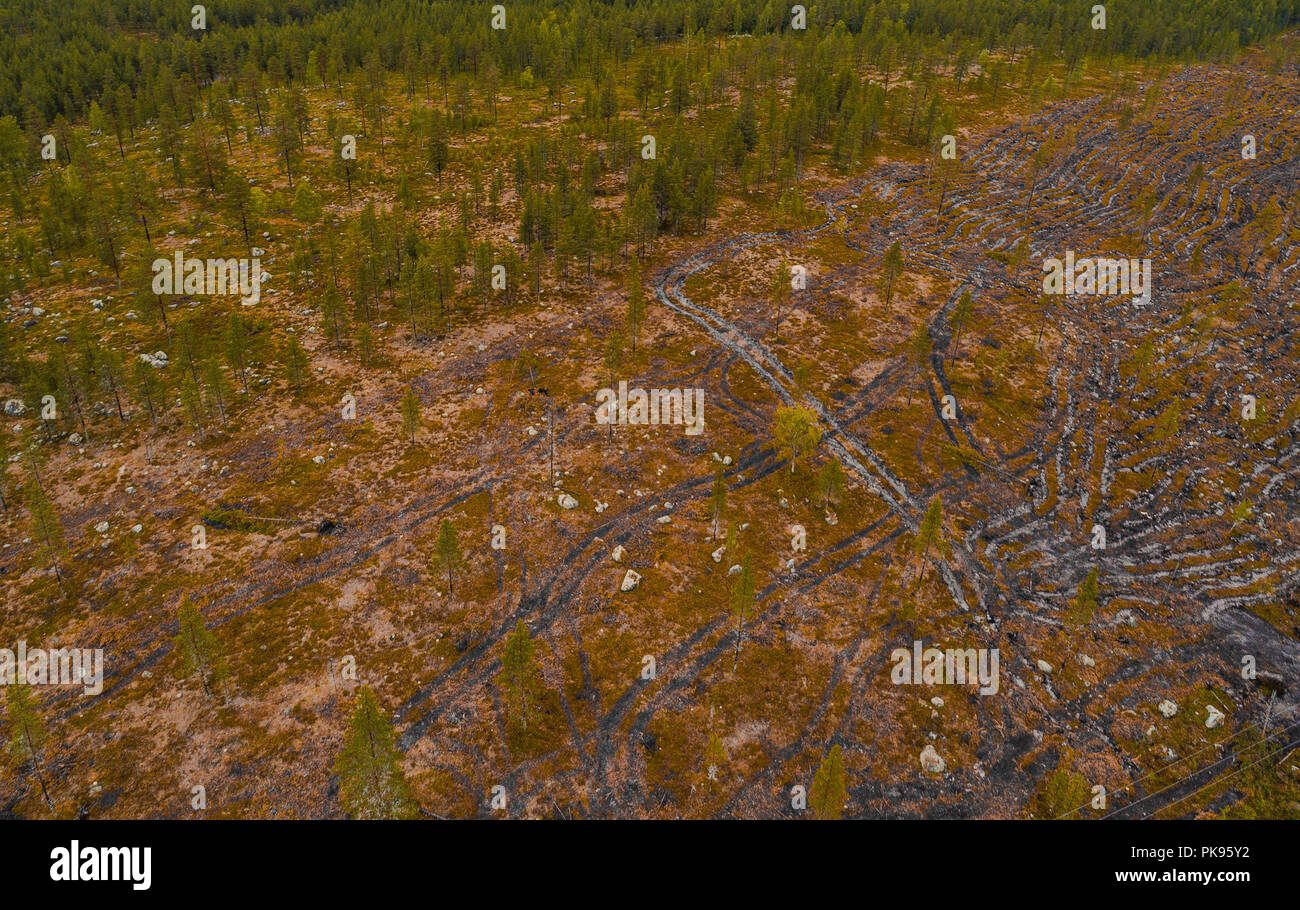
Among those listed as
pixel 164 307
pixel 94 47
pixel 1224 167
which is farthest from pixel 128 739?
pixel 94 47

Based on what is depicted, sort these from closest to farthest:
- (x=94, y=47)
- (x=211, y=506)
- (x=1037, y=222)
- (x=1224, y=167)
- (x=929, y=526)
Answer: (x=929, y=526)
(x=211, y=506)
(x=1037, y=222)
(x=1224, y=167)
(x=94, y=47)

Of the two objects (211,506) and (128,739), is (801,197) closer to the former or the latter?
(211,506)

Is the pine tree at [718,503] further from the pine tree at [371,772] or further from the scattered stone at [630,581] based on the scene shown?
the pine tree at [371,772]

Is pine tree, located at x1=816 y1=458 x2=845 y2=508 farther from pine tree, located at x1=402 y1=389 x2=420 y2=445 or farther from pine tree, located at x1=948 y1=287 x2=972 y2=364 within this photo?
pine tree, located at x1=402 y1=389 x2=420 y2=445

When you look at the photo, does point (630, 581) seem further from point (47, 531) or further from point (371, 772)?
point (47, 531)

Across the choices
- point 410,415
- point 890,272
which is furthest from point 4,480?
point 890,272

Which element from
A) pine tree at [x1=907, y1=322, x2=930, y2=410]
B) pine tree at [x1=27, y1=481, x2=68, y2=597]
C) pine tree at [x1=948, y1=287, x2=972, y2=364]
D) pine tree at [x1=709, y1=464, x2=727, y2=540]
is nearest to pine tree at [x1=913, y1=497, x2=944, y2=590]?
pine tree at [x1=709, y1=464, x2=727, y2=540]
